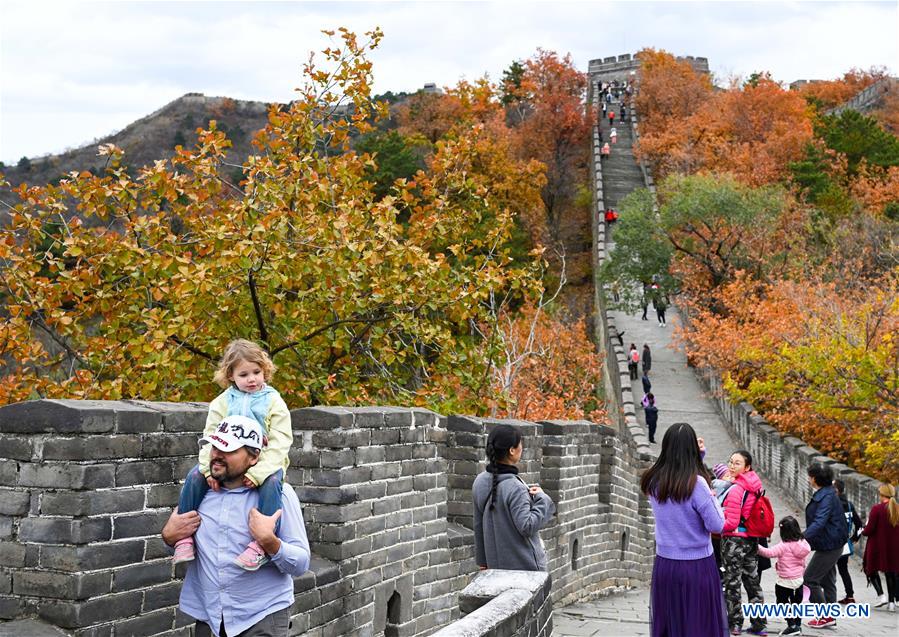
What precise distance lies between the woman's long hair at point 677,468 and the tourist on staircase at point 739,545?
3239mm

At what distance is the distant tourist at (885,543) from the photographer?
13.5 metres

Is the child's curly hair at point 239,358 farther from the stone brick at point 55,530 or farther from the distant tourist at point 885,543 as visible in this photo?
the distant tourist at point 885,543

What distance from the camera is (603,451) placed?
13.9 metres

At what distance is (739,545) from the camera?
33.7ft

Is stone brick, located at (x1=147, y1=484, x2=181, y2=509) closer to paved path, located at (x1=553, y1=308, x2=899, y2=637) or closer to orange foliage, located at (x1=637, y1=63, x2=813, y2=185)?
paved path, located at (x1=553, y1=308, x2=899, y2=637)

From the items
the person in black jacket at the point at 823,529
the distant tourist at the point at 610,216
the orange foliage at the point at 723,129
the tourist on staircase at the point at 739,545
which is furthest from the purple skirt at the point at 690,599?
the distant tourist at the point at 610,216

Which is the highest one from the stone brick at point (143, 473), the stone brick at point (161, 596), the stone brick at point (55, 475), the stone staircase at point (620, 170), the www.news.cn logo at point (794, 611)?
the stone staircase at point (620, 170)

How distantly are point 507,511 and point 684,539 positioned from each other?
112 centimetres

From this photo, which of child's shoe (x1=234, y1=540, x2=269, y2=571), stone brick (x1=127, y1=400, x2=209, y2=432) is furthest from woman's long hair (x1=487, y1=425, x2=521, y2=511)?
child's shoe (x1=234, y1=540, x2=269, y2=571)

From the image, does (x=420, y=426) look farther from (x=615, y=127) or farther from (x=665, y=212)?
(x=615, y=127)

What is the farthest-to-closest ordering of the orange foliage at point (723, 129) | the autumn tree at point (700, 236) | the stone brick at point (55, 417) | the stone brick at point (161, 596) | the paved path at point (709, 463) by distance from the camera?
1. the orange foliage at point (723, 129)
2. the autumn tree at point (700, 236)
3. the paved path at point (709, 463)
4. the stone brick at point (161, 596)
5. the stone brick at point (55, 417)

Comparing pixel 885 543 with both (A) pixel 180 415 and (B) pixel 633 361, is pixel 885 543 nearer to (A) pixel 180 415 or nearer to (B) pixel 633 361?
(A) pixel 180 415

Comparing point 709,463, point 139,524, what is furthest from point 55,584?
point 709,463

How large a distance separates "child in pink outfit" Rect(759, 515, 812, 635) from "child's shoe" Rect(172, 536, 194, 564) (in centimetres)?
758
